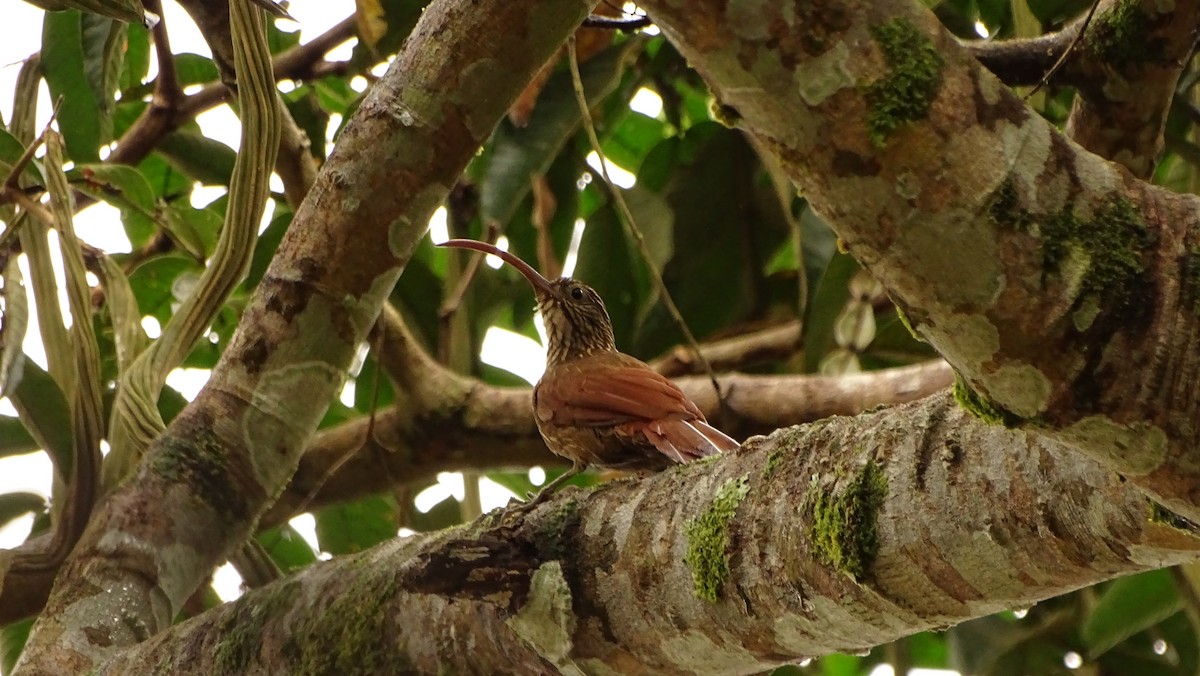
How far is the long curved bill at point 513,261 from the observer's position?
2.69 meters

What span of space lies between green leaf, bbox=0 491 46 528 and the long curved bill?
1134 millimetres

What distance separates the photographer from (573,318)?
3455 millimetres

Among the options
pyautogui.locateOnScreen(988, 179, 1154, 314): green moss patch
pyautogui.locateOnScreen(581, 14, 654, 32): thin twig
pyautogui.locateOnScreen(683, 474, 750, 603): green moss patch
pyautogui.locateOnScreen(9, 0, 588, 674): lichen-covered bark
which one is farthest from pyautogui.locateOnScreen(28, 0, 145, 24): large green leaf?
pyautogui.locateOnScreen(988, 179, 1154, 314): green moss patch

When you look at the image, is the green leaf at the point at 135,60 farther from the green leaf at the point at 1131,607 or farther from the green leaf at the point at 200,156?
the green leaf at the point at 1131,607

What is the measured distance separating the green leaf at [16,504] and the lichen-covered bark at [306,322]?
0.79 meters

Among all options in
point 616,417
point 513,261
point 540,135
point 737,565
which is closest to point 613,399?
point 616,417

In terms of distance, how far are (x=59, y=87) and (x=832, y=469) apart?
2.40 metres

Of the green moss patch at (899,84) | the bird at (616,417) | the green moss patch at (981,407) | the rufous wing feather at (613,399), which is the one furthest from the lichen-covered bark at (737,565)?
→ the rufous wing feather at (613,399)

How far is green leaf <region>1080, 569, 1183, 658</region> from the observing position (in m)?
2.64

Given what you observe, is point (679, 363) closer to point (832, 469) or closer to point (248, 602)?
point (248, 602)

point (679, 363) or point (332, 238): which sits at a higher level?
point (332, 238)

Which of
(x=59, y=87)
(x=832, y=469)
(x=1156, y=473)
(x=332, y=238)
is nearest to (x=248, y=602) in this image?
(x=332, y=238)

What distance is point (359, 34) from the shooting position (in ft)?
10.5

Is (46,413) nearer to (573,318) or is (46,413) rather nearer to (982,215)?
(573,318)
